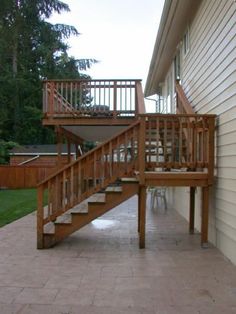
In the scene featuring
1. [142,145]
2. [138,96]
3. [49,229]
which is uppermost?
[138,96]

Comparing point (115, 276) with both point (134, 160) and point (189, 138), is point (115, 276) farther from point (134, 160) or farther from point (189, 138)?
point (189, 138)

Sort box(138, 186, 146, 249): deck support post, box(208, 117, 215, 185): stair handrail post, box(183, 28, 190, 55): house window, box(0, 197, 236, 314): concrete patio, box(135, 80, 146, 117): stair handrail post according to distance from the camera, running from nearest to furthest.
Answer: box(0, 197, 236, 314): concrete patio, box(208, 117, 215, 185): stair handrail post, box(138, 186, 146, 249): deck support post, box(135, 80, 146, 117): stair handrail post, box(183, 28, 190, 55): house window

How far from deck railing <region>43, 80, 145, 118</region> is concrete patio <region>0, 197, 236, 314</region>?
3716 millimetres

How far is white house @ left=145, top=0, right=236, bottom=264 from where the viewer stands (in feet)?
21.0

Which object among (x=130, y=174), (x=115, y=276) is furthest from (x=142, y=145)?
(x=115, y=276)

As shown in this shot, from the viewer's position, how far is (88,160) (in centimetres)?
779

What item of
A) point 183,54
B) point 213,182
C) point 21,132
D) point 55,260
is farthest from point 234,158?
point 21,132

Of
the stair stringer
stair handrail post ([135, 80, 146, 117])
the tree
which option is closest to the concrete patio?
the stair stringer

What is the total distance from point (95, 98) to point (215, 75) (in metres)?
4.27

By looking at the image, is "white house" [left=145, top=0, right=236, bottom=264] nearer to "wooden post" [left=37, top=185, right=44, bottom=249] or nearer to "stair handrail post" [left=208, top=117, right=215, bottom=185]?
"stair handrail post" [left=208, top=117, right=215, bottom=185]

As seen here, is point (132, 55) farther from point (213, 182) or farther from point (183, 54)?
point (213, 182)

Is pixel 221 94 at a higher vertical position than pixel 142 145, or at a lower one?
higher

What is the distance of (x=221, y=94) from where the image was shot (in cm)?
704

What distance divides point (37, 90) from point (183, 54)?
88.6ft
